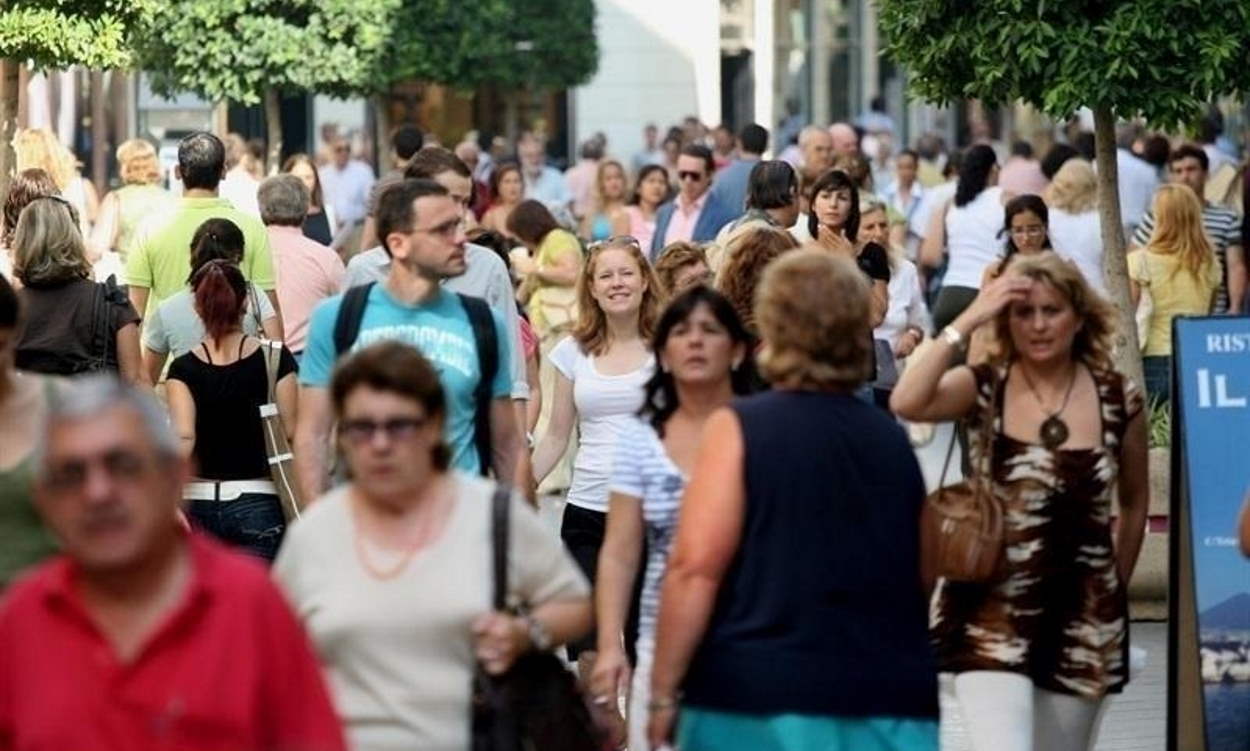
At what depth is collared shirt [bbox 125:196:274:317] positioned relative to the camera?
12.4 m

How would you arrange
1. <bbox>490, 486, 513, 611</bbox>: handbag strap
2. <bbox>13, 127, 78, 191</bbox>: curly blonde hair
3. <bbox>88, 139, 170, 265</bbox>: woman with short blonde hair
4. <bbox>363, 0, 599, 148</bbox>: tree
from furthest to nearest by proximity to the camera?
<bbox>363, 0, 599, 148</bbox>: tree
<bbox>88, 139, 170, 265</bbox>: woman with short blonde hair
<bbox>13, 127, 78, 191</bbox>: curly blonde hair
<bbox>490, 486, 513, 611</bbox>: handbag strap

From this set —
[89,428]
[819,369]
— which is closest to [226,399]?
[819,369]

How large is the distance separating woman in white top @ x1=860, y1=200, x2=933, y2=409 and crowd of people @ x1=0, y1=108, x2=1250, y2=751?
2 centimetres

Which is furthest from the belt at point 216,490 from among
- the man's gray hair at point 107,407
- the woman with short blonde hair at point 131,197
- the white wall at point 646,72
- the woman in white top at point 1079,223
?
the white wall at point 646,72

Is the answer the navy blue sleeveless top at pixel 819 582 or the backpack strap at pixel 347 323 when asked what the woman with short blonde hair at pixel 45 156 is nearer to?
the backpack strap at pixel 347 323

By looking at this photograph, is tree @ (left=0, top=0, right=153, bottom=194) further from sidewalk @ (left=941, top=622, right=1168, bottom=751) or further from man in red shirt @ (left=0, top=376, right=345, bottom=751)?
man in red shirt @ (left=0, top=376, right=345, bottom=751)

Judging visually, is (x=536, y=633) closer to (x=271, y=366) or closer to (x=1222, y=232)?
(x=271, y=366)

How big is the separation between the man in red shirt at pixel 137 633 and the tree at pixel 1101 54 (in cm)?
1012

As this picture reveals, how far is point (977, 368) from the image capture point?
316 inches

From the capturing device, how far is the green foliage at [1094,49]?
48.3 feet

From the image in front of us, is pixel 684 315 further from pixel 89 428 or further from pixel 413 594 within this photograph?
pixel 89 428

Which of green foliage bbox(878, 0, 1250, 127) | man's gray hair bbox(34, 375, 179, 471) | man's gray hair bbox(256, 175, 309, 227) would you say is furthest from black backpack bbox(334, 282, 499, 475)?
green foliage bbox(878, 0, 1250, 127)

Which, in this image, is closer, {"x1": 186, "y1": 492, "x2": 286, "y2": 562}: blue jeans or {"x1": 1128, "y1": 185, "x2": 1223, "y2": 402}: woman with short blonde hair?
{"x1": 186, "y1": 492, "x2": 286, "y2": 562}: blue jeans

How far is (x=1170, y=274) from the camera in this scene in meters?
15.6
